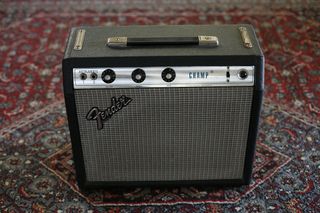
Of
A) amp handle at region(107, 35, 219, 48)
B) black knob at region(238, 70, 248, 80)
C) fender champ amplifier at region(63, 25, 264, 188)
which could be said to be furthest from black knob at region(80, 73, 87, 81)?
black knob at region(238, 70, 248, 80)

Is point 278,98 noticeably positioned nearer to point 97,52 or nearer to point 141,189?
point 141,189

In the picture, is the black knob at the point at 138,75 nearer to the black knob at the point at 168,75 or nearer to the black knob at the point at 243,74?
the black knob at the point at 168,75

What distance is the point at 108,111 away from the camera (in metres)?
1.22

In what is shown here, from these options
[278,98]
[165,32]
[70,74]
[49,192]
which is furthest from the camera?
[278,98]

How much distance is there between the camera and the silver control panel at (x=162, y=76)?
117 cm

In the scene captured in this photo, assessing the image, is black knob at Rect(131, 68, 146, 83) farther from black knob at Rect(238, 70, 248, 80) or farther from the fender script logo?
black knob at Rect(238, 70, 248, 80)

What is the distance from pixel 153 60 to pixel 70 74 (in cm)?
20

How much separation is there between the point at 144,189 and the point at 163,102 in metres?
0.35

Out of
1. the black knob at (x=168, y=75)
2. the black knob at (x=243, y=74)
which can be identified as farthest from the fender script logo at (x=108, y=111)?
the black knob at (x=243, y=74)

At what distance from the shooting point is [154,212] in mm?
1369

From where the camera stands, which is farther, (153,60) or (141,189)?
(141,189)

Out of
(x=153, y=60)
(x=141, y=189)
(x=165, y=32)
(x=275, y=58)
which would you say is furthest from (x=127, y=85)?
(x=275, y=58)

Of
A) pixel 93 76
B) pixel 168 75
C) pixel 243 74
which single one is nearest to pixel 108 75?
pixel 93 76

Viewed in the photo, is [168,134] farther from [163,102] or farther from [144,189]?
[144,189]
